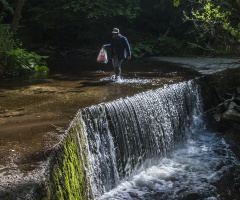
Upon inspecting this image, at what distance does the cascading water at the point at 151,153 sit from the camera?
18.5 feet

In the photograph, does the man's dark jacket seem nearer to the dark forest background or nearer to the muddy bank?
the muddy bank

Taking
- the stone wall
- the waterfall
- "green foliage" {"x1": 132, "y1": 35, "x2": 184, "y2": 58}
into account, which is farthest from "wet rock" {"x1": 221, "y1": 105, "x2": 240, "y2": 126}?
"green foliage" {"x1": 132, "y1": 35, "x2": 184, "y2": 58}

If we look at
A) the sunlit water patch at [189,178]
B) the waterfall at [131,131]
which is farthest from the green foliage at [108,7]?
the sunlit water patch at [189,178]

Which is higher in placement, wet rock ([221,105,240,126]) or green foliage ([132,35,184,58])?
green foliage ([132,35,184,58])

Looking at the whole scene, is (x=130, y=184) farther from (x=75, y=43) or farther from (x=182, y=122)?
(x=75, y=43)

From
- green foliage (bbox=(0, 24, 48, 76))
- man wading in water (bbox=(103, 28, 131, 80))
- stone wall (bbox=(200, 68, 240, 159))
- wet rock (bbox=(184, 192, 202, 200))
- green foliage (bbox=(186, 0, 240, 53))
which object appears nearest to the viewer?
wet rock (bbox=(184, 192, 202, 200))

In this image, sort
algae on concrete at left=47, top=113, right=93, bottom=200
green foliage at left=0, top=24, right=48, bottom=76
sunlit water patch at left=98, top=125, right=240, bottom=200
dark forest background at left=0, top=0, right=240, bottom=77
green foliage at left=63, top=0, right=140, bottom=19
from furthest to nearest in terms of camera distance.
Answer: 1. dark forest background at left=0, top=0, right=240, bottom=77
2. green foliage at left=63, top=0, right=140, bottom=19
3. green foliage at left=0, top=24, right=48, bottom=76
4. sunlit water patch at left=98, top=125, right=240, bottom=200
5. algae on concrete at left=47, top=113, right=93, bottom=200

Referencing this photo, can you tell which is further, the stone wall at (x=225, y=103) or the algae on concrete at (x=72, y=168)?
the stone wall at (x=225, y=103)

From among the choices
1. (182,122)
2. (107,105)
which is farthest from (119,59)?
(107,105)

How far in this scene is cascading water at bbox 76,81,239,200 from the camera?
565cm

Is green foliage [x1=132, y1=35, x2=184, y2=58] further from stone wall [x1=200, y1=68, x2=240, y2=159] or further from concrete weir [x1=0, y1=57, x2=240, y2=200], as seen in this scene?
concrete weir [x1=0, y1=57, x2=240, y2=200]

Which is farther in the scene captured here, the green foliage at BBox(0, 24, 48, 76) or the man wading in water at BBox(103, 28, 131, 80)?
the green foliage at BBox(0, 24, 48, 76)

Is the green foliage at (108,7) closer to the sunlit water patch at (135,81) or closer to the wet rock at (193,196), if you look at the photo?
the sunlit water patch at (135,81)

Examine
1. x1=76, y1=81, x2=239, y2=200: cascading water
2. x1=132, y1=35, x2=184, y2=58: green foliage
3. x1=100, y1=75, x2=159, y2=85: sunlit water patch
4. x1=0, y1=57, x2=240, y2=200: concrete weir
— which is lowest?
x1=76, y1=81, x2=239, y2=200: cascading water
